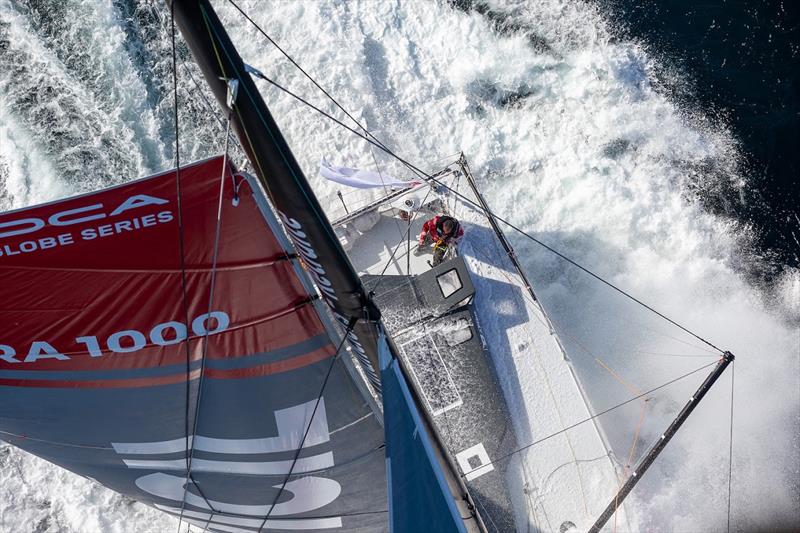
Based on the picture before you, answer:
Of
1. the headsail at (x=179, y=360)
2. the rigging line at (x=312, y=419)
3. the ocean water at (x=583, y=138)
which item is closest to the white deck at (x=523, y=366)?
the ocean water at (x=583, y=138)

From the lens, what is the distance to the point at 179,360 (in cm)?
533

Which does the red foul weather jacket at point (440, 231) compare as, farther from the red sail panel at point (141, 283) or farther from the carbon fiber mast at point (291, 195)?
the red sail panel at point (141, 283)

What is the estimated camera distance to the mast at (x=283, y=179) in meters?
3.60

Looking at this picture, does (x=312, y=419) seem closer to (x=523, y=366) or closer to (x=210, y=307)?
(x=210, y=307)

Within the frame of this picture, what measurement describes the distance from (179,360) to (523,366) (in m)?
4.39

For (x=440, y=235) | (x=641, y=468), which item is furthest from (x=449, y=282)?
(x=641, y=468)

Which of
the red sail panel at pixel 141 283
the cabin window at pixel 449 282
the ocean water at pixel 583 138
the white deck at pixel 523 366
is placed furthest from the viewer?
the ocean water at pixel 583 138

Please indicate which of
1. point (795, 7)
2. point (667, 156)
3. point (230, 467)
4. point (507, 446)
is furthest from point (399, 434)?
point (795, 7)

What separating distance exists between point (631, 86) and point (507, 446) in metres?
6.55

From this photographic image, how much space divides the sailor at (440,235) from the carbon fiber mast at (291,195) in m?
2.62

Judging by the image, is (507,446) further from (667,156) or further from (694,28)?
(694,28)

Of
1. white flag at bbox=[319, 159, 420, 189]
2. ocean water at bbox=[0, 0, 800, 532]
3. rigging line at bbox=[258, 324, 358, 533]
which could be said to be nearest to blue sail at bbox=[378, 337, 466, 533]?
rigging line at bbox=[258, 324, 358, 533]

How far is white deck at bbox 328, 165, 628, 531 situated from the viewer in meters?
7.66

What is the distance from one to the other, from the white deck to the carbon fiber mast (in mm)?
2028
